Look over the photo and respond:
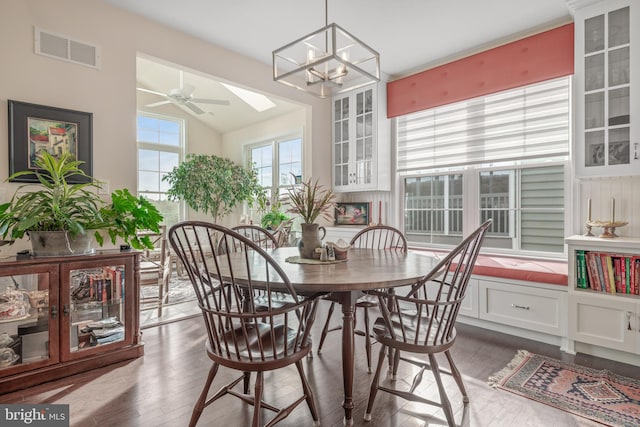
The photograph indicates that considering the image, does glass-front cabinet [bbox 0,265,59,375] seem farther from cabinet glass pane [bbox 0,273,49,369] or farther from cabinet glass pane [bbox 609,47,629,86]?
cabinet glass pane [bbox 609,47,629,86]

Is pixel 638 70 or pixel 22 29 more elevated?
pixel 22 29

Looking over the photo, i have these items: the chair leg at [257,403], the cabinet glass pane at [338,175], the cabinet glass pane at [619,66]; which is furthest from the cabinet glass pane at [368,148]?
the chair leg at [257,403]

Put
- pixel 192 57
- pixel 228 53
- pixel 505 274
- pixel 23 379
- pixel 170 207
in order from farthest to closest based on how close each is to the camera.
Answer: pixel 170 207 → pixel 228 53 → pixel 192 57 → pixel 505 274 → pixel 23 379

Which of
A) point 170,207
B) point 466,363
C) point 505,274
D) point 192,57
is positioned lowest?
point 466,363

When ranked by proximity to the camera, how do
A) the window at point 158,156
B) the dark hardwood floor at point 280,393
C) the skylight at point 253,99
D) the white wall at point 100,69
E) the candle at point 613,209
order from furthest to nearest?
the window at point 158,156
the skylight at point 253,99
the candle at point 613,209
the white wall at point 100,69
the dark hardwood floor at point 280,393

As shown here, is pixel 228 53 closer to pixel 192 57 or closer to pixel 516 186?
pixel 192 57

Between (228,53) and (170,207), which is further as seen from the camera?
(170,207)

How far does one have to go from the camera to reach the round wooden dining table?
4.95 ft

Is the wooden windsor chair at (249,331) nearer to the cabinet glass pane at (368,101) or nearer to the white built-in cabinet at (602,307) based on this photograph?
the white built-in cabinet at (602,307)

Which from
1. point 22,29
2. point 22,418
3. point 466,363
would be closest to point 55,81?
point 22,29

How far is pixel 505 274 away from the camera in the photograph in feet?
9.39

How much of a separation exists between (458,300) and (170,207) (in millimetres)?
5950

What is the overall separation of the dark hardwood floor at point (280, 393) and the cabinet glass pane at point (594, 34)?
7.72 ft

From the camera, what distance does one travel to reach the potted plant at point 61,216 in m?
2.11
